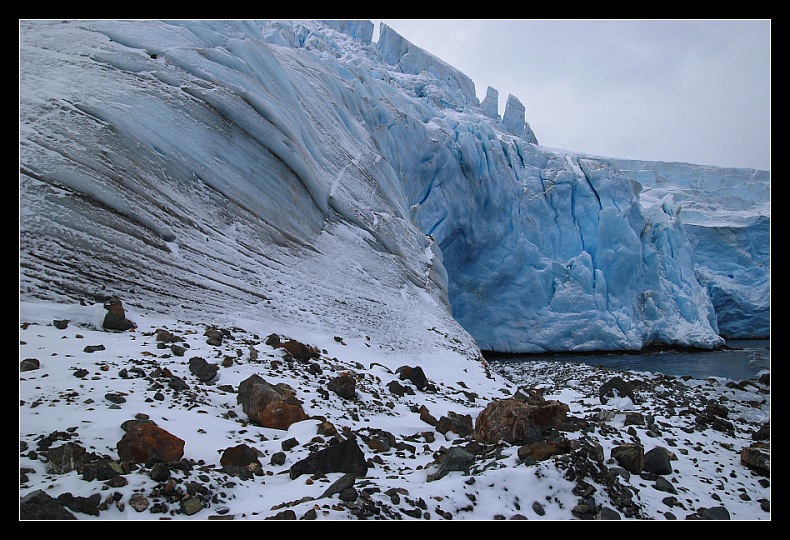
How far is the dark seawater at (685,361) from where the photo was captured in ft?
59.6

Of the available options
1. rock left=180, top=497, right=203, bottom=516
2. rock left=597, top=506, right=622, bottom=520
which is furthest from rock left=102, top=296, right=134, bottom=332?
rock left=597, top=506, right=622, bottom=520

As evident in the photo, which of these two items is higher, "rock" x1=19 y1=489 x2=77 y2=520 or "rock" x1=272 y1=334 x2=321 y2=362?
"rock" x1=272 y1=334 x2=321 y2=362

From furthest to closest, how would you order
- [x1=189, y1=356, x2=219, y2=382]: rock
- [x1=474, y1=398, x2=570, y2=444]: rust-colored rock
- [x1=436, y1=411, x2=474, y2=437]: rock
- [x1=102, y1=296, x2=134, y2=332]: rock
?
[x1=102, y1=296, x2=134, y2=332]: rock
[x1=436, y1=411, x2=474, y2=437]: rock
[x1=189, y1=356, x2=219, y2=382]: rock
[x1=474, y1=398, x2=570, y2=444]: rust-colored rock

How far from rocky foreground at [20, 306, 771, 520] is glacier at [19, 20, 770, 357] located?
1.80 metres

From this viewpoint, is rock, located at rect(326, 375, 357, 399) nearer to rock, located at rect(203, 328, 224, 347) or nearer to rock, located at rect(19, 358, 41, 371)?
rock, located at rect(203, 328, 224, 347)

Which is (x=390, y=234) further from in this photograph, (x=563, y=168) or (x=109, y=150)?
(x=563, y=168)

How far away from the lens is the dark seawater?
59.6 ft

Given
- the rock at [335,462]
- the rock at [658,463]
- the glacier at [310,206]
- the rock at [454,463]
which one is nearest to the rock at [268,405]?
the rock at [335,462]

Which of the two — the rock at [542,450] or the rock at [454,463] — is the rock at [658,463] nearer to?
the rock at [542,450]

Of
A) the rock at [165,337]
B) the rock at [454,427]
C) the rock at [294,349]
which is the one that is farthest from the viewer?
the rock at [294,349]

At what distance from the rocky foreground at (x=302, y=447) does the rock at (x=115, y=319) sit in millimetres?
46

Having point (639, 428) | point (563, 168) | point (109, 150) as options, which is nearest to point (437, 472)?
Answer: point (639, 428)
